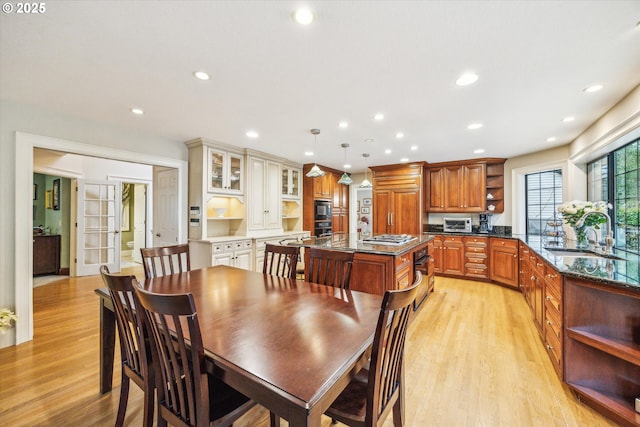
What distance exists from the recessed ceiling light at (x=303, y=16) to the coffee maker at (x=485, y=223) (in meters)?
5.33

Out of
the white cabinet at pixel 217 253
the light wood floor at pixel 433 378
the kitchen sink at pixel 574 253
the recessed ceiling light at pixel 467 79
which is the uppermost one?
the recessed ceiling light at pixel 467 79

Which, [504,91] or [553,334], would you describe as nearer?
[553,334]

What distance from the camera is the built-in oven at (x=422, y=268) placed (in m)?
3.61

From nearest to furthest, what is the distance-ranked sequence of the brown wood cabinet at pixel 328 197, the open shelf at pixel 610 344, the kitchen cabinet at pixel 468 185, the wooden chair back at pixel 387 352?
the wooden chair back at pixel 387 352, the open shelf at pixel 610 344, the kitchen cabinet at pixel 468 185, the brown wood cabinet at pixel 328 197

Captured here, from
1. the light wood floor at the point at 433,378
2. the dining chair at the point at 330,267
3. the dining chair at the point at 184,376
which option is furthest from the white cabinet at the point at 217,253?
the dining chair at the point at 184,376

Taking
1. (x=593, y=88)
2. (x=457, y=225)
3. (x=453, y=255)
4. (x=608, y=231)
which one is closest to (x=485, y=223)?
(x=457, y=225)

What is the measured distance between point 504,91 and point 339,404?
9.06ft

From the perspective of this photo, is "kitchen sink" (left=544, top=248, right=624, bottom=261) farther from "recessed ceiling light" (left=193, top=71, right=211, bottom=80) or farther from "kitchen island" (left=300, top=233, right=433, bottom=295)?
"recessed ceiling light" (left=193, top=71, right=211, bottom=80)

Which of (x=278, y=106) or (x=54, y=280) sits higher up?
(x=278, y=106)

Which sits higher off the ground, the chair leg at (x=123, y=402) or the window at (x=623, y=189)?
the window at (x=623, y=189)

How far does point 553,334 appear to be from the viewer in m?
2.21

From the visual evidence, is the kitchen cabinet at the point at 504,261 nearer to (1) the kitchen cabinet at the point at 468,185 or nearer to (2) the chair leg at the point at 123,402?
(1) the kitchen cabinet at the point at 468,185

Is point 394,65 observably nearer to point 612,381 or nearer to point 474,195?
point 612,381

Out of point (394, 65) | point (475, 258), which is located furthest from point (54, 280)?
point (475, 258)
